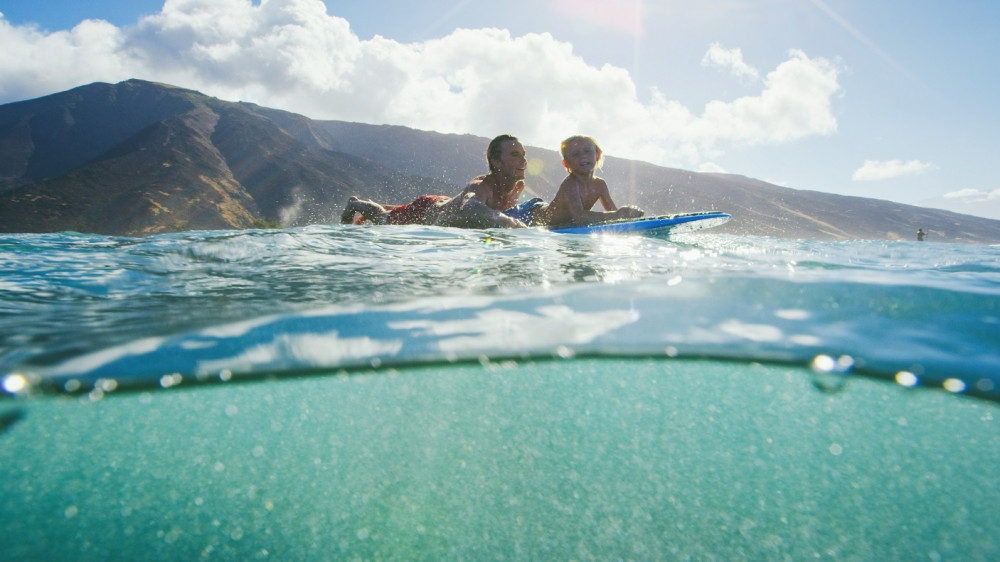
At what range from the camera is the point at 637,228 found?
22.9ft

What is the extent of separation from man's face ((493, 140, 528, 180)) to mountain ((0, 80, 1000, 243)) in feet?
125

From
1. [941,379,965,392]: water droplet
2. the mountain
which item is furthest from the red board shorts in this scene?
the mountain

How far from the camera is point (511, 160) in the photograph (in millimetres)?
8016

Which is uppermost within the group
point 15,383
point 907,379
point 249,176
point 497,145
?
point 249,176

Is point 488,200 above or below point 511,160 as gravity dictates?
below

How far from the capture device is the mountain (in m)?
50.5

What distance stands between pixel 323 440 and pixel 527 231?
4.34m

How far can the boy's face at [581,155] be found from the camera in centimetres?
867

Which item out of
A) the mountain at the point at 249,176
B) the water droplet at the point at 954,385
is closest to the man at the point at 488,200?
the water droplet at the point at 954,385

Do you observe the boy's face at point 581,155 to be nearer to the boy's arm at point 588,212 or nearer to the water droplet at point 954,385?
the boy's arm at point 588,212

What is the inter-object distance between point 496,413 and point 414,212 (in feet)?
19.3

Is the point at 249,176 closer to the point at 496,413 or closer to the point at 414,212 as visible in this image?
the point at 414,212

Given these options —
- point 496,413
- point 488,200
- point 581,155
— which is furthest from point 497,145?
point 496,413

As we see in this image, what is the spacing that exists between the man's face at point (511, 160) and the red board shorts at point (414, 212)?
1348 mm
